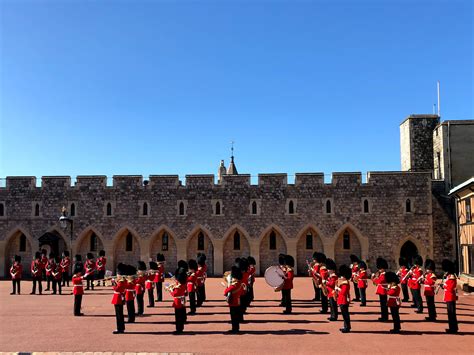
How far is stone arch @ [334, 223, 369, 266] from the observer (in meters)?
26.6

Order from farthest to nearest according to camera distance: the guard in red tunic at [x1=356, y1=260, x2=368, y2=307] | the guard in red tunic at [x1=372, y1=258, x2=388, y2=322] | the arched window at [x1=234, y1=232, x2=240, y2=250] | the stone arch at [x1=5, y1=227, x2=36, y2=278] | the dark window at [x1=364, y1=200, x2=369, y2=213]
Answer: the stone arch at [x1=5, y1=227, x2=36, y2=278], the arched window at [x1=234, y1=232, x2=240, y2=250], the dark window at [x1=364, y1=200, x2=369, y2=213], the guard in red tunic at [x1=356, y1=260, x2=368, y2=307], the guard in red tunic at [x1=372, y1=258, x2=388, y2=322]

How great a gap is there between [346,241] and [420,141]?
25.1ft

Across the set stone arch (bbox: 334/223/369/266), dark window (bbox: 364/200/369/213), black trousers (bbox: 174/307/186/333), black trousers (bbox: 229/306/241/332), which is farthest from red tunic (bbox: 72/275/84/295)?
dark window (bbox: 364/200/369/213)

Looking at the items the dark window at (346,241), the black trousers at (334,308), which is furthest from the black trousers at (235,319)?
the dark window at (346,241)

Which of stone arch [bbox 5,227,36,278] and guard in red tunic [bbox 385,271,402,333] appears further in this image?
stone arch [bbox 5,227,36,278]

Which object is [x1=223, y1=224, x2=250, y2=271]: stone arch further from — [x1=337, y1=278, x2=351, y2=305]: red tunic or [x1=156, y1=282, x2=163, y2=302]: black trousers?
[x1=337, y1=278, x2=351, y2=305]: red tunic

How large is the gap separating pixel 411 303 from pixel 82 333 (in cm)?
1108

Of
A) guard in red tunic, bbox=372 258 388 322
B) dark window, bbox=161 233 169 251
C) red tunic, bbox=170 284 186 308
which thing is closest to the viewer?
red tunic, bbox=170 284 186 308

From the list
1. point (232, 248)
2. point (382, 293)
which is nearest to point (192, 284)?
point (382, 293)

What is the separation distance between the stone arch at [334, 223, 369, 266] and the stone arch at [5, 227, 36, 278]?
1716cm

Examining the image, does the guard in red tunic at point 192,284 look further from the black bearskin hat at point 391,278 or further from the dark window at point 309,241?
the dark window at point 309,241

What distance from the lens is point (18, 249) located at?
28.4 meters

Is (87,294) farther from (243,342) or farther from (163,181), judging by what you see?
(243,342)

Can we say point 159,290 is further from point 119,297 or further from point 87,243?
point 87,243
